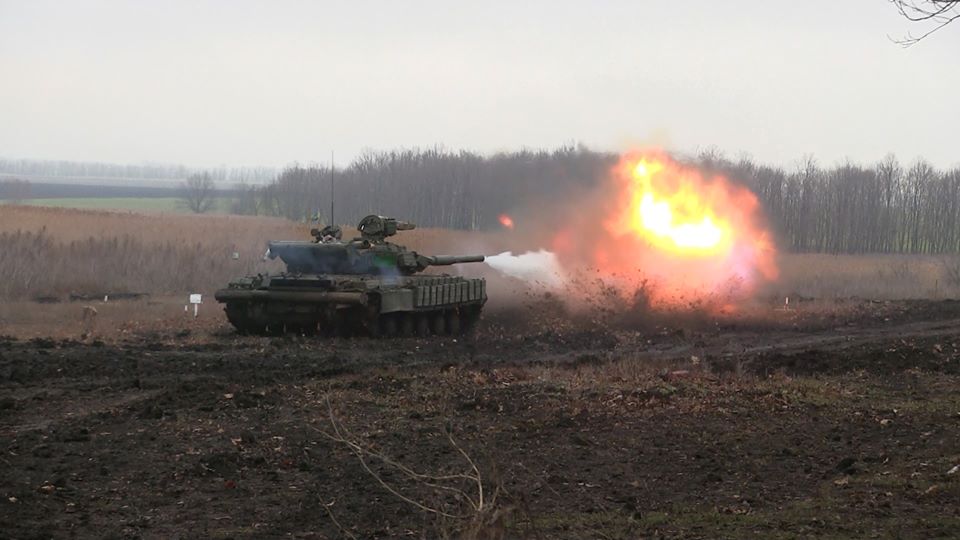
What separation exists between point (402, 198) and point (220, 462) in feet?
153

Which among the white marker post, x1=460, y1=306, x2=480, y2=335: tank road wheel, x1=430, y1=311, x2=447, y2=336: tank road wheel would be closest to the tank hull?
x1=430, y1=311, x2=447, y2=336: tank road wheel

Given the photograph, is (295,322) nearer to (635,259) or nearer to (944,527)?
(635,259)

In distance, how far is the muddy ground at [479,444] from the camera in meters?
7.50

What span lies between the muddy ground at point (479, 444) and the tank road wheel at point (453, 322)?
6.90 meters

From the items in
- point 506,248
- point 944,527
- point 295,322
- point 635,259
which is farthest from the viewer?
point 506,248

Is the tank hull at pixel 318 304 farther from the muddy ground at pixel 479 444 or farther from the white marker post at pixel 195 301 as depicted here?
the muddy ground at pixel 479 444

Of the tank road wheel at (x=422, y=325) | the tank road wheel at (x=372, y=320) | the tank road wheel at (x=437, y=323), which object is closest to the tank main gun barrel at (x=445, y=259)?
the tank road wheel at (x=437, y=323)

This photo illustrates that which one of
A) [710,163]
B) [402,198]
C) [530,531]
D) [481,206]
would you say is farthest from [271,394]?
[402,198]

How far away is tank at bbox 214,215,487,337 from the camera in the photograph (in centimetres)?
2055

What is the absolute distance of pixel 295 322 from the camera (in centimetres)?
2077

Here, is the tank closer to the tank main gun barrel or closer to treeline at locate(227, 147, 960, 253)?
the tank main gun barrel

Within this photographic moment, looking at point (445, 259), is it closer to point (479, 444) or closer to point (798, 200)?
point (479, 444)

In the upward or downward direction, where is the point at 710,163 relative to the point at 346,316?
upward

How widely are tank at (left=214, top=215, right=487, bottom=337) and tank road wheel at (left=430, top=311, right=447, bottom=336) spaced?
0.02 meters
